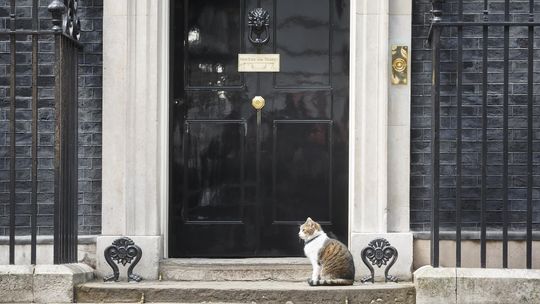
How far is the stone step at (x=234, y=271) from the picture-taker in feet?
23.0

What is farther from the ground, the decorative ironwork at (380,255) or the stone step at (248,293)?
the decorative ironwork at (380,255)

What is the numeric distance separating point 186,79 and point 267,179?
3.28ft

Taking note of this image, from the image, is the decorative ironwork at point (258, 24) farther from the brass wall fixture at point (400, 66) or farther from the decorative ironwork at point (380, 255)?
the decorative ironwork at point (380, 255)

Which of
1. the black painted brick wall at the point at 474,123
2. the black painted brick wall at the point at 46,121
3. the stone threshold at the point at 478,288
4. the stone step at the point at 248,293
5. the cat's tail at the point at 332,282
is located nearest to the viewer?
the stone threshold at the point at 478,288

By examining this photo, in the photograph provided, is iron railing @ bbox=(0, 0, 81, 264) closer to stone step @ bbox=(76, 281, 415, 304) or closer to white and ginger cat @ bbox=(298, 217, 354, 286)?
stone step @ bbox=(76, 281, 415, 304)

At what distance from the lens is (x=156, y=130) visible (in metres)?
7.07

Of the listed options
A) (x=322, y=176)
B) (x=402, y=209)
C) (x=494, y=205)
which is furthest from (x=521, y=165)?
(x=322, y=176)

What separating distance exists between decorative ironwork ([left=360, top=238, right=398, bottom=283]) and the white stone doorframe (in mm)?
64

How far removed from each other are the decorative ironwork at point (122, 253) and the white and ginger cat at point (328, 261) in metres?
1.27

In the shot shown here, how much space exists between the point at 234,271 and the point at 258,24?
1897 millimetres

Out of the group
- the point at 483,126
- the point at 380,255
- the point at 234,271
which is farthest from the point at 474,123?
the point at 234,271

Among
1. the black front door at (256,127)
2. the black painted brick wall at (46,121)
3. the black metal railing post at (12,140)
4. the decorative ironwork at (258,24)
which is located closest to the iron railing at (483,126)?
the black front door at (256,127)

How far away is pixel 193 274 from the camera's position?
23.2 ft

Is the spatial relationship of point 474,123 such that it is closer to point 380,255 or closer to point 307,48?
point 380,255
